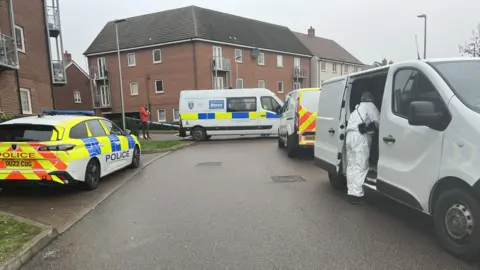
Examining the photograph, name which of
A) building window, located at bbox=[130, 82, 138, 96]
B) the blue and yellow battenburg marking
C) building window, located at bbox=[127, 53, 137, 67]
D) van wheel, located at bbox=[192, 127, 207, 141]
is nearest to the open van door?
the blue and yellow battenburg marking

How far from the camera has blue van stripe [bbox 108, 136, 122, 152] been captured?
847 cm

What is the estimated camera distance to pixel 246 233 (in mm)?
4508

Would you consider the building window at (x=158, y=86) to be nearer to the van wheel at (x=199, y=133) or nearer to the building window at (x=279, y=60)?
the building window at (x=279, y=60)

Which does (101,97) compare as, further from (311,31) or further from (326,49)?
(311,31)

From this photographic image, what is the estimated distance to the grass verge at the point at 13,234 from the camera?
12.7 ft

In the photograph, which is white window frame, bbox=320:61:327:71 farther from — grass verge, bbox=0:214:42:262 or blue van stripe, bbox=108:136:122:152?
grass verge, bbox=0:214:42:262

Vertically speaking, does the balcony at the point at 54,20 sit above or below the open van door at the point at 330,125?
above

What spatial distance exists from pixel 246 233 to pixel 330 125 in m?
2.90

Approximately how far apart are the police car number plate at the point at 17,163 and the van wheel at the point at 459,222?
6280mm

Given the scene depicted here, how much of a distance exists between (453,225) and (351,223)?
4.43 ft

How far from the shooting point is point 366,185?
540 centimetres

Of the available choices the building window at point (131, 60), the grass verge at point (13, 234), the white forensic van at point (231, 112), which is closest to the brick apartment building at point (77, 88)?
the building window at point (131, 60)

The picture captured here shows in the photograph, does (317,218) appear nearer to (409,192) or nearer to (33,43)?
(409,192)

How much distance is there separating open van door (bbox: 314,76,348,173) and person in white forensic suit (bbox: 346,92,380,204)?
1.83ft
